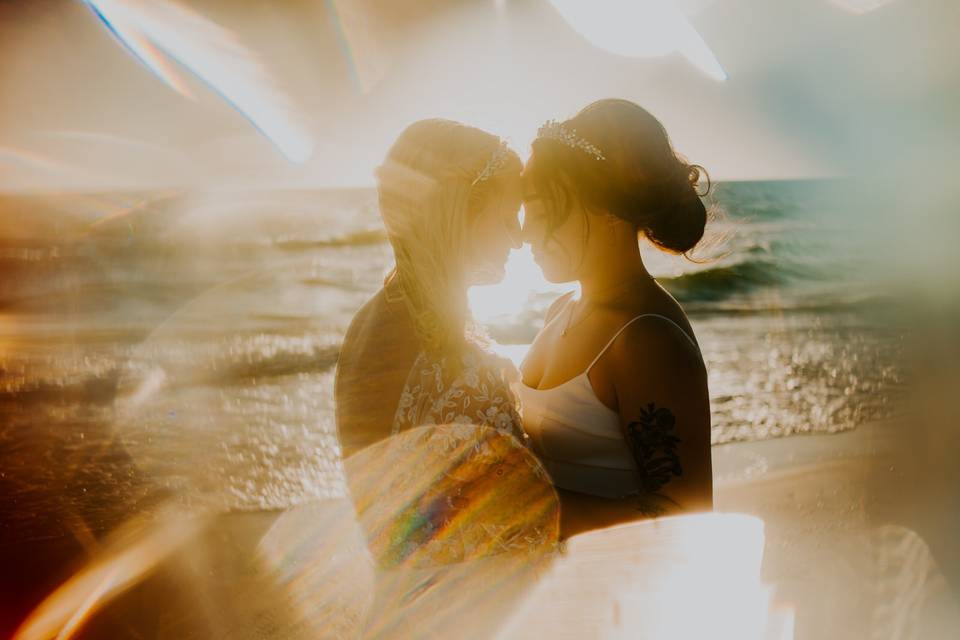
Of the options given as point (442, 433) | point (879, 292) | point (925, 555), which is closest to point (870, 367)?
point (925, 555)

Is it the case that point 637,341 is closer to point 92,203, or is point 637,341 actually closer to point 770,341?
point 770,341

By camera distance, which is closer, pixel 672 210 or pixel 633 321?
pixel 633 321

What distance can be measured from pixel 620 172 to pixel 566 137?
28cm

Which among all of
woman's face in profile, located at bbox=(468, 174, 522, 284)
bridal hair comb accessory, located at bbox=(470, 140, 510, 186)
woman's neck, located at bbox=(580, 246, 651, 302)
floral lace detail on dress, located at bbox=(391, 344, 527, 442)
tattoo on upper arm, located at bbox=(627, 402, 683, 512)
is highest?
bridal hair comb accessory, located at bbox=(470, 140, 510, 186)

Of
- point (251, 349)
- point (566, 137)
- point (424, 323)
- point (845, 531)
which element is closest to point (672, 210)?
point (566, 137)

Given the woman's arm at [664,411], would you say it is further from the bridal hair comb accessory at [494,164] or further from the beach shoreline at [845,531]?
the beach shoreline at [845,531]

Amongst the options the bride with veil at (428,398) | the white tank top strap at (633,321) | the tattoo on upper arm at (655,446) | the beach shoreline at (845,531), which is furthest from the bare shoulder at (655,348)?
the beach shoreline at (845,531)

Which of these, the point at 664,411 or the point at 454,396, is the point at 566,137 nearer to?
the point at 664,411

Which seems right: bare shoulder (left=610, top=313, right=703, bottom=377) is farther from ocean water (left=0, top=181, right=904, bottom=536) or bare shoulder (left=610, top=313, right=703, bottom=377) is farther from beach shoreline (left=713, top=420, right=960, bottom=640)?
beach shoreline (left=713, top=420, right=960, bottom=640)

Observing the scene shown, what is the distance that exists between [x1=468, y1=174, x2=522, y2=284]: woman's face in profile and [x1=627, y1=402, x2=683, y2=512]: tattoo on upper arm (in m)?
0.81

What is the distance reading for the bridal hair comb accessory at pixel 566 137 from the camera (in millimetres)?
2553

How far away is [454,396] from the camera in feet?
6.23

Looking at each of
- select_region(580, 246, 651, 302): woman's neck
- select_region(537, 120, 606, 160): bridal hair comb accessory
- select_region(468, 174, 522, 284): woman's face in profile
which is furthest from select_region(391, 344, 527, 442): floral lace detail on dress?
select_region(537, 120, 606, 160): bridal hair comb accessory

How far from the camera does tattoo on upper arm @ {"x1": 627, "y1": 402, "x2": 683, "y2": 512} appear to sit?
7.43 feet
